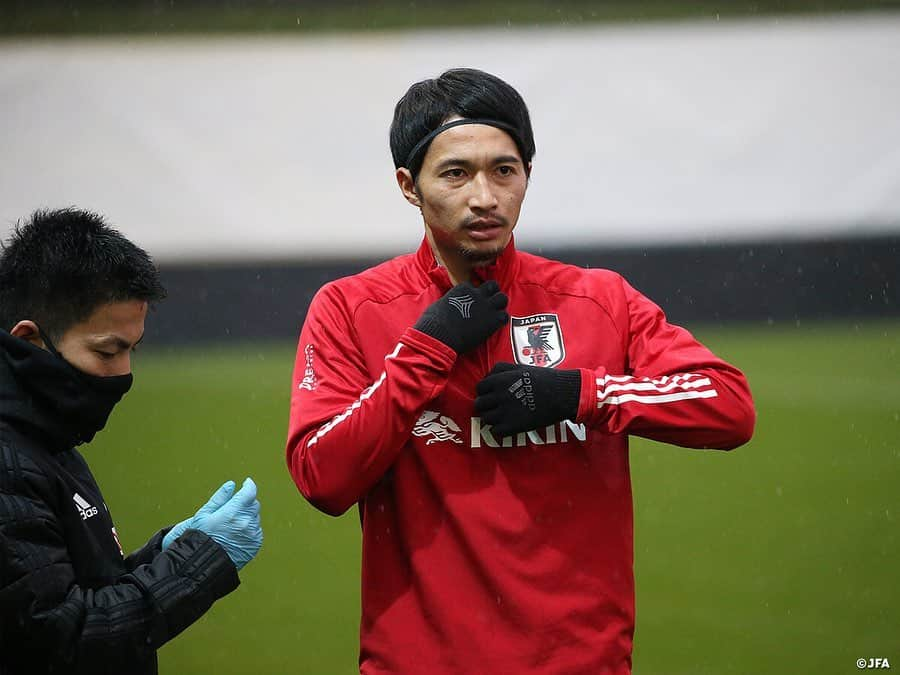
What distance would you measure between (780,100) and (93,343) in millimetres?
2165

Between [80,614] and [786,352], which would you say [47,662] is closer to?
[80,614]

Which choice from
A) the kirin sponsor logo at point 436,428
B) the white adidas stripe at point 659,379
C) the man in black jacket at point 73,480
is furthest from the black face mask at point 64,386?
the white adidas stripe at point 659,379

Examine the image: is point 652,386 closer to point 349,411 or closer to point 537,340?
point 537,340

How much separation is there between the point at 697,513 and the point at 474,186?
68.0 inches

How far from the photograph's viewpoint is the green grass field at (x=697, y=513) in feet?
8.96

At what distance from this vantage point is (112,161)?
3.00m

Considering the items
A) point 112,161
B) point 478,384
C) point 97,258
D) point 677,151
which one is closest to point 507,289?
point 478,384

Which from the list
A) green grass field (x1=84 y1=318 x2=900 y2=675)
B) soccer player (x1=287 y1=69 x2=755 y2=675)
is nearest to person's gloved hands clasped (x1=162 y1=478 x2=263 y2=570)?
soccer player (x1=287 y1=69 x2=755 y2=675)

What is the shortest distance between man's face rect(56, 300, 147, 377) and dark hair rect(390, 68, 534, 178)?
16.4 inches

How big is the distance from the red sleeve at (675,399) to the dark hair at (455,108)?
320 mm

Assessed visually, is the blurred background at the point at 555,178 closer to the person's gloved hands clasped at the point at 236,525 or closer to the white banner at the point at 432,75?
the white banner at the point at 432,75

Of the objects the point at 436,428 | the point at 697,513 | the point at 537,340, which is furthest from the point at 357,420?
the point at 697,513

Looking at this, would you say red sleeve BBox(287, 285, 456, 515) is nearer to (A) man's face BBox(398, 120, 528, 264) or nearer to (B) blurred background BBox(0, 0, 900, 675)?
(A) man's face BBox(398, 120, 528, 264)

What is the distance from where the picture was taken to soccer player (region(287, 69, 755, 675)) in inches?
52.8
